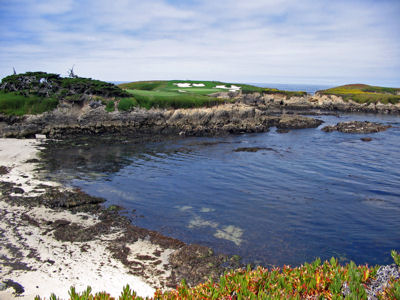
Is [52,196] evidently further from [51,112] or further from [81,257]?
[51,112]

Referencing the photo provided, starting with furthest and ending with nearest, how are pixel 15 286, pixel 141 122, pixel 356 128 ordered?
pixel 356 128
pixel 141 122
pixel 15 286

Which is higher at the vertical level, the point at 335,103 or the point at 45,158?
the point at 335,103

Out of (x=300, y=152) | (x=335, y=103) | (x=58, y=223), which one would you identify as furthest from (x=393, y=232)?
(x=335, y=103)

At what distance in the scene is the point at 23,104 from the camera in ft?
124

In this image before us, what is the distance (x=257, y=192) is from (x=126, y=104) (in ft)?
90.5

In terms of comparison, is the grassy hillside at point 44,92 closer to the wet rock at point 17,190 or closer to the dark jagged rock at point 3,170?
the dark jagged rock at point 3,170

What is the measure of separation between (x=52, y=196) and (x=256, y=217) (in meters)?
11.2

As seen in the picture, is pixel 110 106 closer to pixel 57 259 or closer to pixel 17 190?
pixel 17 190

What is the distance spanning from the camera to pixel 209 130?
41.1 meters

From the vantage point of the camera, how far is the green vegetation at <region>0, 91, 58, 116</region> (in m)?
36.7

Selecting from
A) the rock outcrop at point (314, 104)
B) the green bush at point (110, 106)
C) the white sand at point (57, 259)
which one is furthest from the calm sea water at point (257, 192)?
the rock outcrop at point (314, 104)

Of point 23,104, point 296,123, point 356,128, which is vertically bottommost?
point 356,128

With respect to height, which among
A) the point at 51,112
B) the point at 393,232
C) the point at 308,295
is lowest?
the point at 393,232

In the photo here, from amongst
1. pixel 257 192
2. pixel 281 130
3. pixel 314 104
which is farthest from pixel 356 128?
pixel 314 104
